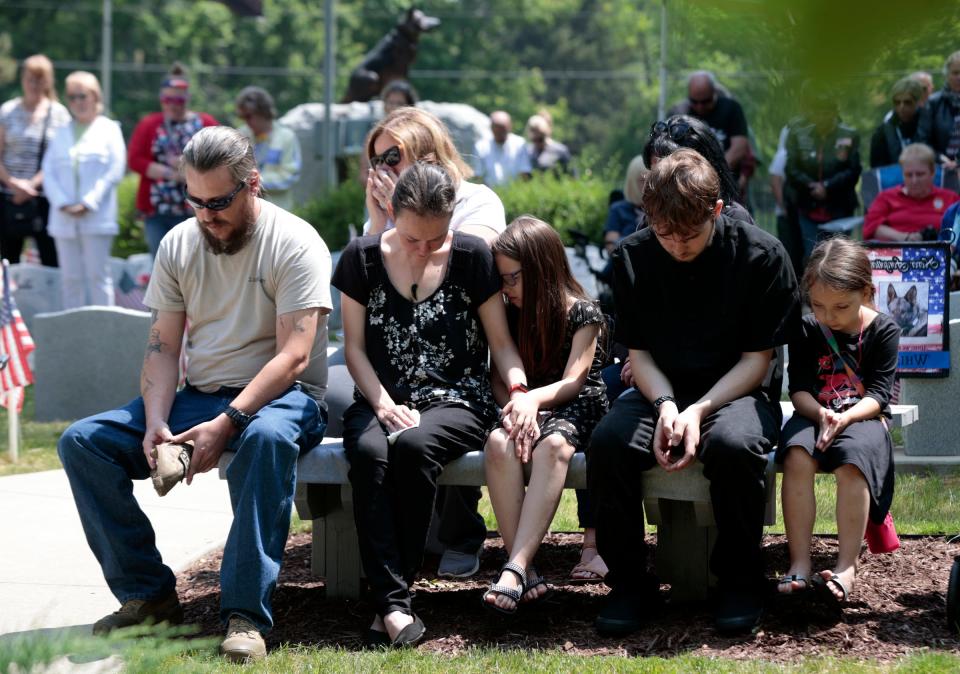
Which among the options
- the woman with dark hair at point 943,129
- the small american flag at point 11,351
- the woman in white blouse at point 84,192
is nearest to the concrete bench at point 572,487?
the small american flag at point 11,351

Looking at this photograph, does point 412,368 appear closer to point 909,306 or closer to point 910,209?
point 909,306

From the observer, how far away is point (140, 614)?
14.1 ft

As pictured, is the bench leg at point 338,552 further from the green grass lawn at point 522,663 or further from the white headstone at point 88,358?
the white headstone at point 88,358

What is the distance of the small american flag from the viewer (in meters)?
7.05

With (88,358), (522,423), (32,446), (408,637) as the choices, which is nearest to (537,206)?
(88,358)

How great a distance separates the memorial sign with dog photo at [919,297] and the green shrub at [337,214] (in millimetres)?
6551

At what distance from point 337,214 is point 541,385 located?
792 cm

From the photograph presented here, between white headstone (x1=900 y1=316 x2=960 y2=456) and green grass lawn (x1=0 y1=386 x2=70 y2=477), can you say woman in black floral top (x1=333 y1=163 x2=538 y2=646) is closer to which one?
green grass lawn (x1=0 y1=386 x2=70 y2=477)

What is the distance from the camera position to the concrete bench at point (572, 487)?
4207 mm

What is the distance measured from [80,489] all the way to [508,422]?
146 cm

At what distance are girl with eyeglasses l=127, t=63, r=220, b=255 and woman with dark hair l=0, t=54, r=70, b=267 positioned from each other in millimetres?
654

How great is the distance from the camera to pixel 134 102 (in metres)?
42.7

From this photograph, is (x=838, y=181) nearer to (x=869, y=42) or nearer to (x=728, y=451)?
(x=728, y=451)

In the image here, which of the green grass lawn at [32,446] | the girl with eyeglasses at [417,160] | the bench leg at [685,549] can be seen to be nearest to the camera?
the bench leg at [685,549]
